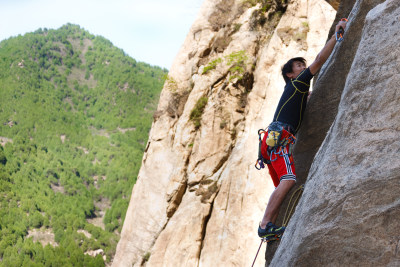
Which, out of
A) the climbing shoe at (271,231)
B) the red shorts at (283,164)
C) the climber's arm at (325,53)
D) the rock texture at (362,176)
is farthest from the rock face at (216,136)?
the rock texture at (362,176)

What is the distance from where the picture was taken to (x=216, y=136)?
15.3 m

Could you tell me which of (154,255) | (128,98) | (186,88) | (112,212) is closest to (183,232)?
(154,255)

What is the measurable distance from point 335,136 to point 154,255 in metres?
12.1

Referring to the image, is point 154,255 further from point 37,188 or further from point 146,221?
point 37,188

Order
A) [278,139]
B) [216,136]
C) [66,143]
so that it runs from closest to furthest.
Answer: [278,139] < [216,136] < [66,143]

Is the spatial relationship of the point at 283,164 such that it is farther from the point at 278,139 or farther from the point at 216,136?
the point at 216,136

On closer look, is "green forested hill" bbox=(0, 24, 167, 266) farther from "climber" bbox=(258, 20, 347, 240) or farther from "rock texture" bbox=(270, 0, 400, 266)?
"rock texture" bbox=(270, 0, 400, 266)

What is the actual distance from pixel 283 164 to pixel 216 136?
8921 millimetres

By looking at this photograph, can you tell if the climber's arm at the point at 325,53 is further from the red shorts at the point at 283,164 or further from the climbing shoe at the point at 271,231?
the climbing shoe at the point at 271,231

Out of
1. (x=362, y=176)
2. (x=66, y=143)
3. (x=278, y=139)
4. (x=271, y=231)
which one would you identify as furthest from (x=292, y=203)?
(x=66, y=143)

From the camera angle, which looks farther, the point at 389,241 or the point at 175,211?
the point at 175,211

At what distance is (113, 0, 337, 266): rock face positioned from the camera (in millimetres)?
12750

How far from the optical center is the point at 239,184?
497 inches

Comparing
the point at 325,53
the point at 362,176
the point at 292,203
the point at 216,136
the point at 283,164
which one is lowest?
the point at 362,176
